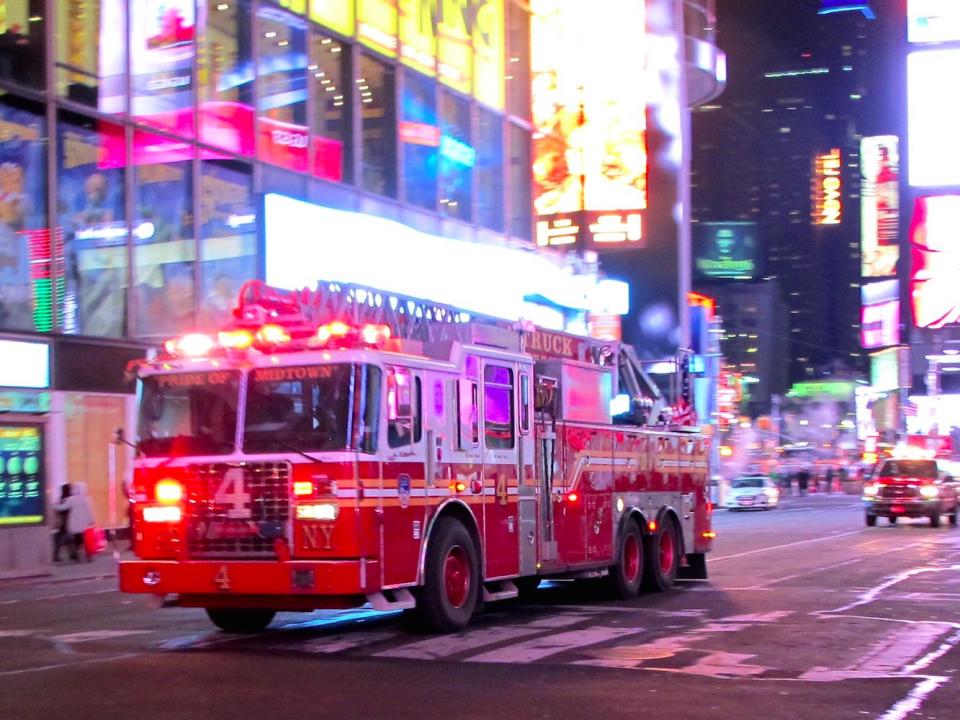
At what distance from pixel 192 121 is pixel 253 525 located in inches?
764

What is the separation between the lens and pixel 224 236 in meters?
30.7

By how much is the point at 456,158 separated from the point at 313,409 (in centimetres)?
2778

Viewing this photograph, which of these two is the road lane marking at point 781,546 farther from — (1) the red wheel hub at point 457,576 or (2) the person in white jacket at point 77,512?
(2) the person in white jacket at point 77,512

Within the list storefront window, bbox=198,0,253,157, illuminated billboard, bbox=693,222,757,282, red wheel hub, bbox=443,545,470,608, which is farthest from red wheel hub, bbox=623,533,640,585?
illuminated billboard, bbox=693,222,757,282

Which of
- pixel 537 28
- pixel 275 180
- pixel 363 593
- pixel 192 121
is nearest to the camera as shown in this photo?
pixel 363 593

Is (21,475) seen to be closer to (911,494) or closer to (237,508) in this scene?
(237,508)

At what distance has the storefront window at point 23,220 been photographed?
2527 cm

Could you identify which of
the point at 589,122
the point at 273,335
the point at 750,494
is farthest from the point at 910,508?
the point at 273,335

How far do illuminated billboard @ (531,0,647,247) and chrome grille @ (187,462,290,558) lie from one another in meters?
41.7

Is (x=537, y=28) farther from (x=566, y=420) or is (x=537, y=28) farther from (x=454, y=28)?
(x=566, y=420)

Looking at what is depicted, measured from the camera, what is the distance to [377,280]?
34.6 m

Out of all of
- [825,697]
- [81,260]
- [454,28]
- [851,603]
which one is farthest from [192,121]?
[825,697]

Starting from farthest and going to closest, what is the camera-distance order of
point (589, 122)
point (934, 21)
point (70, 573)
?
1. point (934, 21)
2. point (589, 122)
3. point (70, 573)

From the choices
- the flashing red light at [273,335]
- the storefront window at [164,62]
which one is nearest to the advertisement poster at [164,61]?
the storefront window at [164,62]
